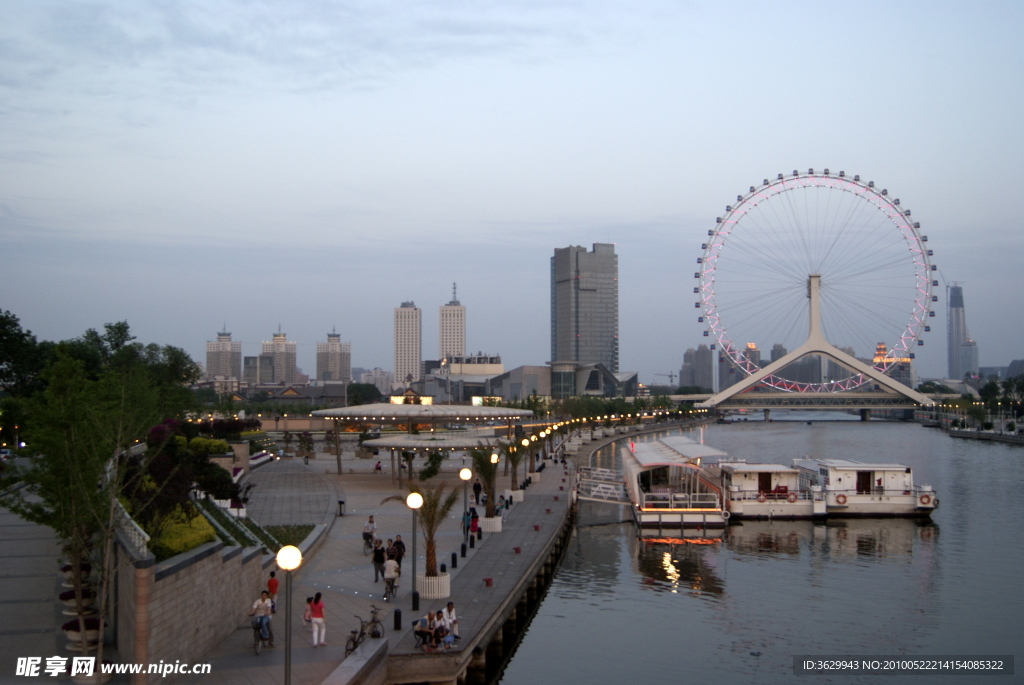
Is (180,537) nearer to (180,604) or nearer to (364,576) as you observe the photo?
(180,604)

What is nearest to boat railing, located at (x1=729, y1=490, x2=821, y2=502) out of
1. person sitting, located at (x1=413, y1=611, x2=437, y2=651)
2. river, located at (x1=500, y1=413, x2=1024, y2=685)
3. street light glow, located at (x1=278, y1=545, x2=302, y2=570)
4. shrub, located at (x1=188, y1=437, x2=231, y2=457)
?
river, located at (x1=500, y1=413, x2=1024, y2=685)

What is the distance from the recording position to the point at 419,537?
3064 centimetres

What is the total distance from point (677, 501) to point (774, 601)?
39.1 ft

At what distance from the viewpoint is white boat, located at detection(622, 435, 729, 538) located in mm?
37094

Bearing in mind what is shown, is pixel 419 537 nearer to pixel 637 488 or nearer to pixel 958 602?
pixel 637 488

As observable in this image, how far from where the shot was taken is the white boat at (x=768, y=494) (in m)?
40.9

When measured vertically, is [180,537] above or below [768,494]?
above

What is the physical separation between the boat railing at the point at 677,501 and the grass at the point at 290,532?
13.9 metres

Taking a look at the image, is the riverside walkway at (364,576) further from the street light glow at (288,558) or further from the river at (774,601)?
the street light glow at (288,558)

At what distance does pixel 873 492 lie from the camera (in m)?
41.8

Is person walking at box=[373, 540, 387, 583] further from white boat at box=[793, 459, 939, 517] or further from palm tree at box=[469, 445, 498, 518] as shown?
white boat at box=[793, 459, 939, 517]

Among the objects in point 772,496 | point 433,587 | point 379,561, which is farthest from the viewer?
point 772,496

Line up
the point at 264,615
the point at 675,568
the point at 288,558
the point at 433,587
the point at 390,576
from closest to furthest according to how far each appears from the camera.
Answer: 1. the point at 288,558
2. the point at 264,615
3. the point at 390,576
4. the point at 433,587
5. the point at 675,568

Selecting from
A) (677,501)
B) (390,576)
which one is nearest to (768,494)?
(677,501)
